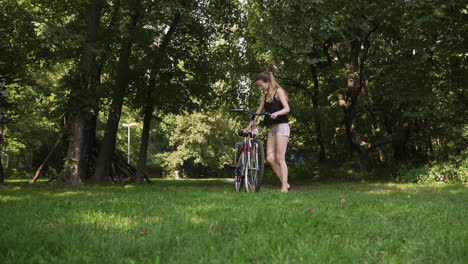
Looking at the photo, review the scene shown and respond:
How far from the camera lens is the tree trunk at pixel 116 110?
1386 centimetres

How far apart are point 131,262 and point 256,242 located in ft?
2.94

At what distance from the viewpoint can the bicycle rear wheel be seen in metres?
7.59

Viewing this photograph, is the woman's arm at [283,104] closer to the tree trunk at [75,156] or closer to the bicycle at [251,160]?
the bicycle at [251,160]

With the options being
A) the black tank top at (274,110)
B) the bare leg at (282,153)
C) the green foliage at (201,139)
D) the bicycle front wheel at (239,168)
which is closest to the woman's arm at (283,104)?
the black tank top at (274,110)

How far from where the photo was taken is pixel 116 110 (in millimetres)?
15859

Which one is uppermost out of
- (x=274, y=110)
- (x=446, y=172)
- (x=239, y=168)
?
(x=274, y=110)

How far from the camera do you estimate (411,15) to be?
643 inches

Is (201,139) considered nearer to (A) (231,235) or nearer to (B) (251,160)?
(B) (251,160)

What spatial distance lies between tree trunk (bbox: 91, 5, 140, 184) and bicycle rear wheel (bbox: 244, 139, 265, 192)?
6.89 metres

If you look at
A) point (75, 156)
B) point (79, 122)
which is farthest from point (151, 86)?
point (75, 156)

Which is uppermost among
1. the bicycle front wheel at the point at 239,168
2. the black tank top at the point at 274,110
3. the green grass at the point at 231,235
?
the black tank top at the point at 274,110

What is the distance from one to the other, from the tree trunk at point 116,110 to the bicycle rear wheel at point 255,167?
6887 mm

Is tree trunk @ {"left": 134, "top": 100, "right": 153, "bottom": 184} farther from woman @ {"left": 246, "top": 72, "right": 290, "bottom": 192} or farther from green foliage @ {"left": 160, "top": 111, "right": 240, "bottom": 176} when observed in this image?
green foliage @ {"left": 160, "top": 111, "right": 240, "bottom": 176}

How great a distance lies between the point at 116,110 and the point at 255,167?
9387mm
